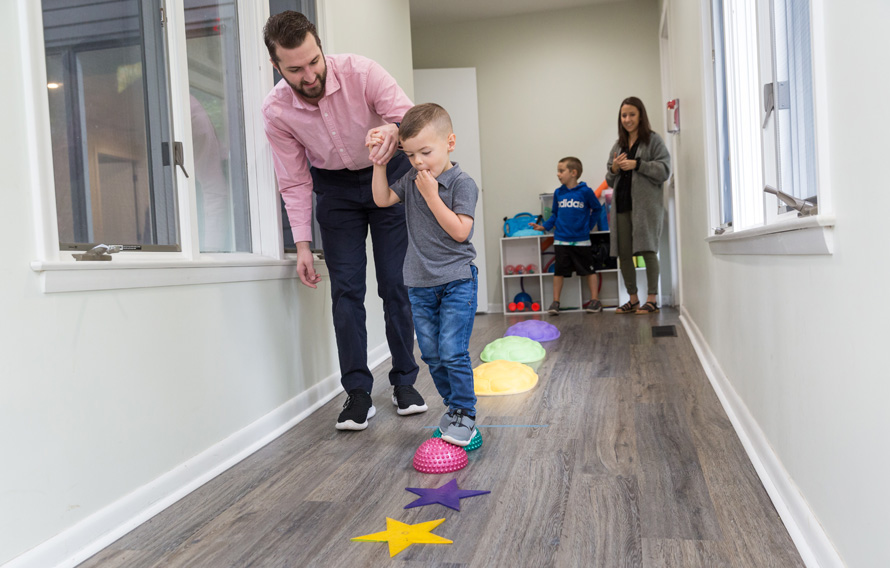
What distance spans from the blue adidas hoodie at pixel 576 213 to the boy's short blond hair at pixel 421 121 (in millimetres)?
3562

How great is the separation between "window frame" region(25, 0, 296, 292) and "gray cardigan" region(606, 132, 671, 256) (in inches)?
111

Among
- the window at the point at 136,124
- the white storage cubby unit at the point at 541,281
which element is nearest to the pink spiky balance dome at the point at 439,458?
the window at the point at 136,124

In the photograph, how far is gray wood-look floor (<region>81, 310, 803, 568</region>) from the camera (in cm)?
129

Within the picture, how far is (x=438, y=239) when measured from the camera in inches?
74.6

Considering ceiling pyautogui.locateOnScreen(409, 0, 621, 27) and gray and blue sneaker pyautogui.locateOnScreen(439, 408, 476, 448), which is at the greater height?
ceiling pyautogui.locateOnScreen(409, 0, 621, 27)

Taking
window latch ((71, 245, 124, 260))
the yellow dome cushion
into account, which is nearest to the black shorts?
the yellow dome cushion

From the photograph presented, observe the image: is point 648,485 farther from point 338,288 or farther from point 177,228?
point 177,228

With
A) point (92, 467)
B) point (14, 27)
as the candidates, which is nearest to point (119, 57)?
point (14, 27)

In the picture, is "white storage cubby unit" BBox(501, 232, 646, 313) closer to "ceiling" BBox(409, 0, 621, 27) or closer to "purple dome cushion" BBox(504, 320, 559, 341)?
"purple dome cushion" BBox(504, 320, 559, 341)

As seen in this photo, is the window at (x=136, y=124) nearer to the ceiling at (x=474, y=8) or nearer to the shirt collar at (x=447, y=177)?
the shirt collar at (x=447, y=177)

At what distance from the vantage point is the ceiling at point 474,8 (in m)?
5.55

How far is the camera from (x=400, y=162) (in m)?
2.25

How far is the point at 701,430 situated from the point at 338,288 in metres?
1.20

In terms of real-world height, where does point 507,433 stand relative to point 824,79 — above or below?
below
